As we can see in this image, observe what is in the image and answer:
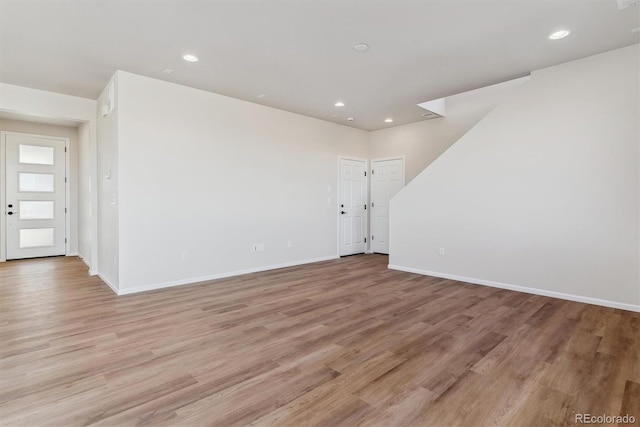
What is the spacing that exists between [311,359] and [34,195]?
7.29 metres

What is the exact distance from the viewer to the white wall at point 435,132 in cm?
574

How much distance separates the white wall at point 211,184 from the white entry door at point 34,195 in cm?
410

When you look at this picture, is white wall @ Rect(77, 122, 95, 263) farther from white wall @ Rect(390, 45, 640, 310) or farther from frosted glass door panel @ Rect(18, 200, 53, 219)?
white wall @ Rect(390, 45, 640, 310)

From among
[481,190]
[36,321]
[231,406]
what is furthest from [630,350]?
[36,321]

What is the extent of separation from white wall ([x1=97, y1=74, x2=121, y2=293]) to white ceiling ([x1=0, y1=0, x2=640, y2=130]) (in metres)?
0.54

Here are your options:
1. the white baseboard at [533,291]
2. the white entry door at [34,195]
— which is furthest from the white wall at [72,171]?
the white baseboard at [533,291]

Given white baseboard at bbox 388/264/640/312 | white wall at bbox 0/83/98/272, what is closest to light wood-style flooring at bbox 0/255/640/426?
white baseboard at bbox 388/264/640/312

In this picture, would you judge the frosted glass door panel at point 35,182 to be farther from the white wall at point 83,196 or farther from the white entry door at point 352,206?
the white entry door at point 352,206

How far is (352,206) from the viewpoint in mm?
7227

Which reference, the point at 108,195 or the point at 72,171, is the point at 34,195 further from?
the point at 108,195

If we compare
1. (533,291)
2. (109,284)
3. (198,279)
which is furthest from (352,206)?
(109,284)

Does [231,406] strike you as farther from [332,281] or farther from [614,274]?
[614,274]

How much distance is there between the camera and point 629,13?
2824mm

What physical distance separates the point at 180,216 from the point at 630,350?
507 cm
